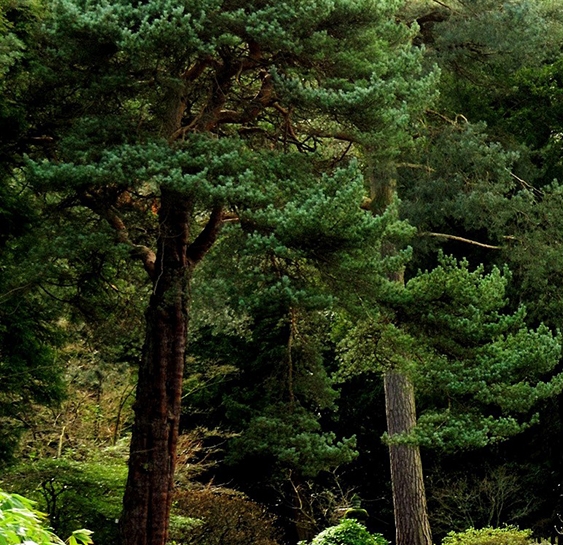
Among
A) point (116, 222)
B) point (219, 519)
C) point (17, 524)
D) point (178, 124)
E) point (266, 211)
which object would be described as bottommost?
point (17, 524)

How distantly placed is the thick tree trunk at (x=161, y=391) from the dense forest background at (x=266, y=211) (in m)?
0.08

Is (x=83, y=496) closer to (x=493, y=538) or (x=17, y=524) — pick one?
(x=493, y=538)

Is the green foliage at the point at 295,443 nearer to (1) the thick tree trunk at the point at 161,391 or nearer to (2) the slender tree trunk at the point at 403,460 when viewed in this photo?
(1) the thick tree trunk at the point at 161,391

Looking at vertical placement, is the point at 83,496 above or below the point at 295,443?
below

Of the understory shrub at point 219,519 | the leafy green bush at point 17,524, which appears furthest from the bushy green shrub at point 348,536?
the leafy green bush at point 17,524

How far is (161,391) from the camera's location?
870cm

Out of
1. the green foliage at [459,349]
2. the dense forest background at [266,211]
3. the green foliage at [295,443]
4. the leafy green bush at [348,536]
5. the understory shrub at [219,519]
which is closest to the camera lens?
the dense forest background at [266,211]

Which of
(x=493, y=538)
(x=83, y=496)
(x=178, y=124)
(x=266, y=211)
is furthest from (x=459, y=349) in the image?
(x=83, y=496)

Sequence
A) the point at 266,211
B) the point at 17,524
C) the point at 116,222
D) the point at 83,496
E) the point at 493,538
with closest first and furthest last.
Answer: the point at 17,524 → the point at 266,211 → the point at 116,222 → the point at 83,496 → the point at 493,538

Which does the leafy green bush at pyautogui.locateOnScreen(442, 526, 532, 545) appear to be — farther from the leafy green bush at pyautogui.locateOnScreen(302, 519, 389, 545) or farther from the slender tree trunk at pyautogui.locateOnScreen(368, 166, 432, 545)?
the leafy green bush at pyautogui.locateOnScreen(302, 519, 389, 545)

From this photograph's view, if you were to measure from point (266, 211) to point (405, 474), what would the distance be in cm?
626

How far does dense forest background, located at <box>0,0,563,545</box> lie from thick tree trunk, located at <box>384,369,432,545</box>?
13cm

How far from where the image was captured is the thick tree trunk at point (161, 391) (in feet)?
27.8

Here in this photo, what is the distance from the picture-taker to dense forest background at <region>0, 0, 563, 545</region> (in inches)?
313
